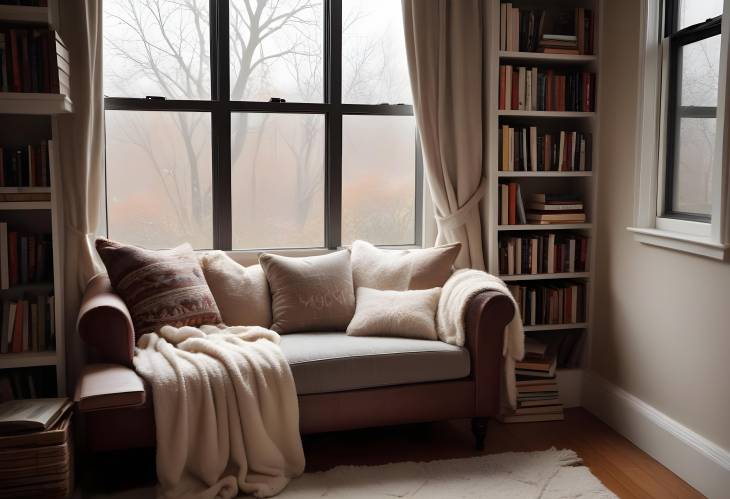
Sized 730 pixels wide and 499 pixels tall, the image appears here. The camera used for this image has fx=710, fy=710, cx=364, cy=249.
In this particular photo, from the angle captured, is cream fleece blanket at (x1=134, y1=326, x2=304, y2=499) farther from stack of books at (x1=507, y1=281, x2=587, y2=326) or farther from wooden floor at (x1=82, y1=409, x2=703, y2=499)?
stack of books at (x1=507, y1=281, x2=587, y2=326)

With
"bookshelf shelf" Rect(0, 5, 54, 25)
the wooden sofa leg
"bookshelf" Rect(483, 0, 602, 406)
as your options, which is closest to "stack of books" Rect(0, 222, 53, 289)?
"bookshelf shelf" Rect(0, 5, 54, 25)

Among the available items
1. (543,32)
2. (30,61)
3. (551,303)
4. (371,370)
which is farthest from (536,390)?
(30,61)

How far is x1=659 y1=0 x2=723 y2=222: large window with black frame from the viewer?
10.2ft

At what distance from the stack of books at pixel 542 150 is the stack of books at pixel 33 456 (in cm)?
257

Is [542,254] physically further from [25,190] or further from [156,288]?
[25,190]

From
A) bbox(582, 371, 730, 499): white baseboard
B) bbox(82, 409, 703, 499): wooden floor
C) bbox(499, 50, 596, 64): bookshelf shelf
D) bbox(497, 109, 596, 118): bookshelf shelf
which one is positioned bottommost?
bbox(82, 409, 703, 499): wooden floor

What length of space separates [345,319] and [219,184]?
105 cm

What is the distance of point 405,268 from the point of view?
12.4ft

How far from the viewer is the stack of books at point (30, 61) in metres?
3.06

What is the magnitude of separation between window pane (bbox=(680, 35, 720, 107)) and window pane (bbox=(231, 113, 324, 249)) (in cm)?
191

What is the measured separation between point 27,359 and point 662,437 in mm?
2921

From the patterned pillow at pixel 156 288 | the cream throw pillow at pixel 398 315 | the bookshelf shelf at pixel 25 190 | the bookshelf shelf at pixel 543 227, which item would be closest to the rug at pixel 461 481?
the cream throw pillow at pixel 398 315

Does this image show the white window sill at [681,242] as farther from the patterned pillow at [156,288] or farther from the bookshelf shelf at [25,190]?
the bookshelf shelf at [25,190]

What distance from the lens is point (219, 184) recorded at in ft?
12.9
